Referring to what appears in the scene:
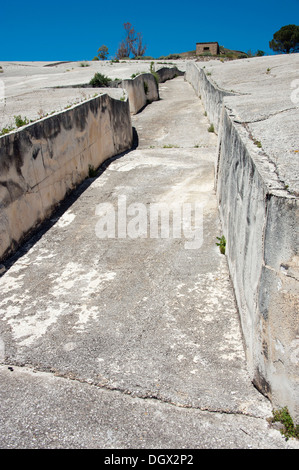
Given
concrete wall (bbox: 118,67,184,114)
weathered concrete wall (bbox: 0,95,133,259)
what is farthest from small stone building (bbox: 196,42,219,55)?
weathered concrete wall (bbox: 0,95,133,259)

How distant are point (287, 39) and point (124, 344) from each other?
52.9 metres

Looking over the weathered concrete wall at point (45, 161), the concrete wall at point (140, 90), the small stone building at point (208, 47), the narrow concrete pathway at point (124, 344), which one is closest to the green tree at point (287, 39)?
the small stone building at point (208, 47)

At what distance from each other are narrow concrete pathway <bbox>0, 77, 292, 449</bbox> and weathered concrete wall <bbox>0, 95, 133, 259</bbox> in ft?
1.49

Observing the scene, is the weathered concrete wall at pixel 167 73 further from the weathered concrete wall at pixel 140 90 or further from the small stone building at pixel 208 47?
the small stone building at pixel 208 47

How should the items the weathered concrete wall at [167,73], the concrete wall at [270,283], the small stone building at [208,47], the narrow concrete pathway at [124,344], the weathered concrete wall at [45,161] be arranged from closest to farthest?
the concrete wall at [270,283]
the narrow concrete pathway at [124,344]
the weathered concrete wall at [45,161]
the weathered concrete wall at [167,73]
the small stone building at [208,47]

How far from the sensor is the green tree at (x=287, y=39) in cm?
4613

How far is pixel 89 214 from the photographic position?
7117 mm

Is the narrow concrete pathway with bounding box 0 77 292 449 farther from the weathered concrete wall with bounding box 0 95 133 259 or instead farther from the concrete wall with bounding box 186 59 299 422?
the weathered concrete wall with bounding box 0 95 133 259

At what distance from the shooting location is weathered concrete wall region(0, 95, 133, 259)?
18.6 feet

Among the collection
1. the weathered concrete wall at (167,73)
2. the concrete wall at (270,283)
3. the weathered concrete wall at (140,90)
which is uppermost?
the weathered concrete wall at (167,73)

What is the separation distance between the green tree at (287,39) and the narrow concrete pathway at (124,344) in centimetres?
4844

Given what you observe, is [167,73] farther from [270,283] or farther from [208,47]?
[270,283]
